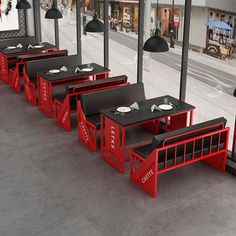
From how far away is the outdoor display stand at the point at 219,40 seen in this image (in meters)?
6.43

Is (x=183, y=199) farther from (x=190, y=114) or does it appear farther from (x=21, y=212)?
(x=21, y=212)

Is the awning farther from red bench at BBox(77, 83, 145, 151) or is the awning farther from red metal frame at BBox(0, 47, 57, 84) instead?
red metal frame at BBox(0, 47, 57, 84)

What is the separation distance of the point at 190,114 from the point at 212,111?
0.45 m

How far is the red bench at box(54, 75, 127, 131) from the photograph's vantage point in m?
7.71

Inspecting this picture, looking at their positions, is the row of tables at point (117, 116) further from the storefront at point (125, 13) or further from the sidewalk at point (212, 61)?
the storefront at point (125, 13)

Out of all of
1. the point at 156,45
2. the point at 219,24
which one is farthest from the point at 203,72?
the point at 156,45

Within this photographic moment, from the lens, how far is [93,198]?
5730 mm

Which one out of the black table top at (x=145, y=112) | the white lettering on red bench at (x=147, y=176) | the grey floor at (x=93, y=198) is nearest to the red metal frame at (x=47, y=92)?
the grey floor at (x=93, y=198)

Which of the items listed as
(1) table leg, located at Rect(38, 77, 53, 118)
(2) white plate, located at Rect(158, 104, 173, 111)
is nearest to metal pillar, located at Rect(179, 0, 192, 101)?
(2) white plate, located at Rect(158, 104, 173, 111)

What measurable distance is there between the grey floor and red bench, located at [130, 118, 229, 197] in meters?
0.24

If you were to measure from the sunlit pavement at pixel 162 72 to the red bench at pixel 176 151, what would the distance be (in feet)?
2.32

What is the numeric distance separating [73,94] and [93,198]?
2587mm

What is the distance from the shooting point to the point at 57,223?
5203mm

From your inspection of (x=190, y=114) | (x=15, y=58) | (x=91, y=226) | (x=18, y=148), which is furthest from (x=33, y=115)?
(x=91, y=226)
